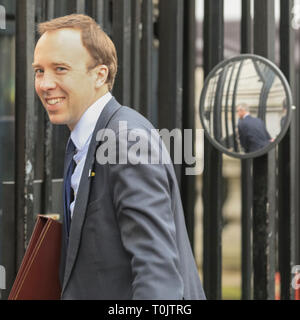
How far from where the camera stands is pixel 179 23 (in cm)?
295

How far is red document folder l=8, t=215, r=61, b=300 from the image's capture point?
1790 mm

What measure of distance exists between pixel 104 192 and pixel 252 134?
117 centimetres

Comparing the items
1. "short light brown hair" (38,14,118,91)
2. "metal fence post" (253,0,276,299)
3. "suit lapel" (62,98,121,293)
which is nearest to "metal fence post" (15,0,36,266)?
"short light brown hair" (38,14,118,91)

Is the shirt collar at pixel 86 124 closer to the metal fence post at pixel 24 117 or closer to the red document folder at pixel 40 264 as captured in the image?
the red document folder at pixel 40 264

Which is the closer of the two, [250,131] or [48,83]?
[48,83]

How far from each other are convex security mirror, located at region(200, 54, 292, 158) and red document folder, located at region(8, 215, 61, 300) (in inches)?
44.3

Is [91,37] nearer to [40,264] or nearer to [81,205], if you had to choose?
[81,205]

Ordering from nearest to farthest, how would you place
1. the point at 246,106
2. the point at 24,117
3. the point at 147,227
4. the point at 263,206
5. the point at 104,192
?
1. the point at 147,227
2. the point at 104,192
3. the point at 24,117
4. the point at 246,106
5. the point at 263,206

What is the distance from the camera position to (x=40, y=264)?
1.81 m

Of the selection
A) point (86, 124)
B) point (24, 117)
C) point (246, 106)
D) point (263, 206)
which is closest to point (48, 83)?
point (86, 124)

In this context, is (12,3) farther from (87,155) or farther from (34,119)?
(87,155)

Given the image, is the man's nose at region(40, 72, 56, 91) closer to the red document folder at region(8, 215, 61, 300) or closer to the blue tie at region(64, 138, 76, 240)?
the blue tie at region(64, 138, 76, 240)

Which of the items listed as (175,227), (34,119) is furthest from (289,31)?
(175,227)

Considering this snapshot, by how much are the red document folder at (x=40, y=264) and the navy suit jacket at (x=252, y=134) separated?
114cm
